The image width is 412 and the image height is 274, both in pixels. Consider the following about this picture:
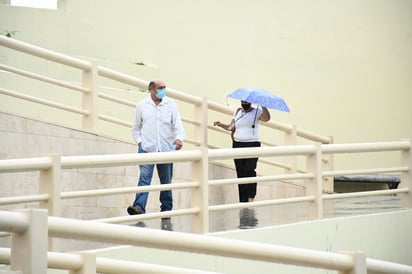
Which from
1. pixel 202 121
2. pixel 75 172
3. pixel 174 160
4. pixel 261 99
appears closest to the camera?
pixel 174 160

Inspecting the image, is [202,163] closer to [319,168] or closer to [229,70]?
[319,168]

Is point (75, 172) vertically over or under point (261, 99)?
under

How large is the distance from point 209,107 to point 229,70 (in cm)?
255

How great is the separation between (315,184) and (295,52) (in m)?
6.69

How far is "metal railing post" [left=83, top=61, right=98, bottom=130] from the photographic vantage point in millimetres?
13977

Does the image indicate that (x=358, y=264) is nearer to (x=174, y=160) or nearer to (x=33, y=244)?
(x=33, y=244)

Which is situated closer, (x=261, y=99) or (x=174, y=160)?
(x=174, y=160)

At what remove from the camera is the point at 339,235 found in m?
11.7

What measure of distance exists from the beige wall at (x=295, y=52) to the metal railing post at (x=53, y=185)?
8.26 m

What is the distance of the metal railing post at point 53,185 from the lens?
892 centimetres

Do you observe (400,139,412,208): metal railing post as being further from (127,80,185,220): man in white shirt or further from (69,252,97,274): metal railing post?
(69,252,97,274): metal railing post

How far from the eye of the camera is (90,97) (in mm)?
13992

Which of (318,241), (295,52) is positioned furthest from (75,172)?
(295,52)

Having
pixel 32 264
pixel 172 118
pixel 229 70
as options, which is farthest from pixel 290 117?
pixel 32 264
